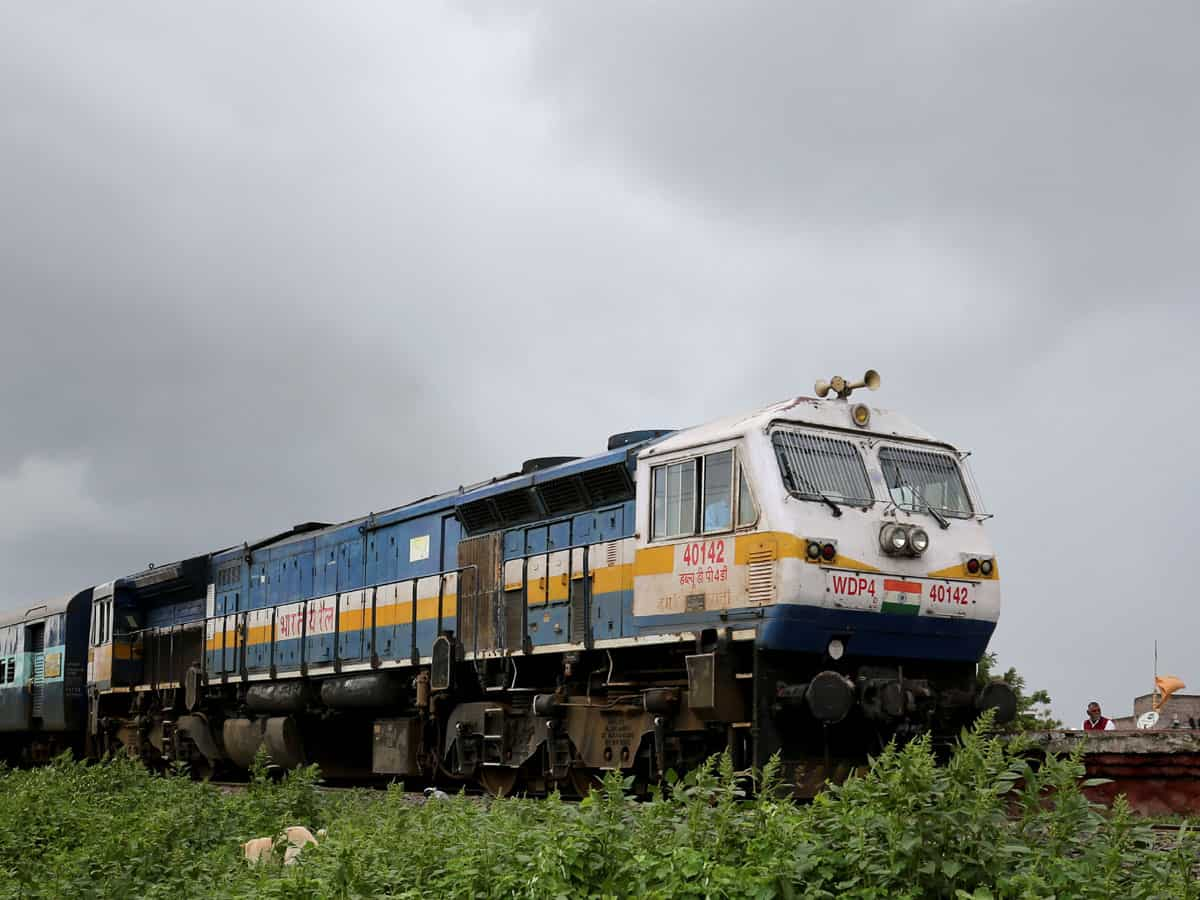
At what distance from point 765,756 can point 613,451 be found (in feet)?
12.5

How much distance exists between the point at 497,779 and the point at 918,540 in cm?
581

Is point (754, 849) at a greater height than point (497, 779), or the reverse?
point (754, 849)

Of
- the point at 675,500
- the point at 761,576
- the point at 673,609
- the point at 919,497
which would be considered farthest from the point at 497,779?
the point at 919,497

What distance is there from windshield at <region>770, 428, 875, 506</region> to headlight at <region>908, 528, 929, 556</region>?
47 centimetres

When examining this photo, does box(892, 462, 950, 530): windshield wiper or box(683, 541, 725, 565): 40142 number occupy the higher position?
box(892, 462, 950, 530): windshield wiper

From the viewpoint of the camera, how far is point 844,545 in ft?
37.0

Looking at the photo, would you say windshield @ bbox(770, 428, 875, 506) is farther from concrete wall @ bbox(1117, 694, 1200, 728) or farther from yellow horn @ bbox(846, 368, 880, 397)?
concrete wall @ bbox(1117, 694, 1200, 728)

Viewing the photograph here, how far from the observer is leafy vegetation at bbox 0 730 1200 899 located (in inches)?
237

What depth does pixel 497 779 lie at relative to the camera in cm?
1483

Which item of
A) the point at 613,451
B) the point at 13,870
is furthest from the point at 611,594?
the point at 13,870

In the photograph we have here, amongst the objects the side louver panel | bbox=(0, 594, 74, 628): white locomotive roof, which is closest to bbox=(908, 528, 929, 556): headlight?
the side louver panel

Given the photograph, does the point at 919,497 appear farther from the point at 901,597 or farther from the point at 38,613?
the point at 38,613

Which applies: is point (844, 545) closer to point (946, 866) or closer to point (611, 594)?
point (611, 594)

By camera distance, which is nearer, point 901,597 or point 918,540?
point 901,597
